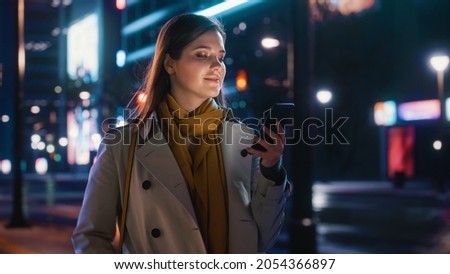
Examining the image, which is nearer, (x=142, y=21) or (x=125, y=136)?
(x=125, y=136)

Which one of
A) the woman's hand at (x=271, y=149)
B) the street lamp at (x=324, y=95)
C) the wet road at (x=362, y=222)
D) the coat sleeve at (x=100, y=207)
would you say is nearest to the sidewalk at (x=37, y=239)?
the wet road at (x=362, y=222)

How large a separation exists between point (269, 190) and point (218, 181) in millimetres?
174

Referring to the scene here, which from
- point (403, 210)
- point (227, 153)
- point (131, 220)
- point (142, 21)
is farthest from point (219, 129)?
point (142, 21)

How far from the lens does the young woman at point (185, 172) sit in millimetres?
2078

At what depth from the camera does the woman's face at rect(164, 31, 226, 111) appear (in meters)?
2.16

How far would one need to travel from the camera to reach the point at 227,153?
2191 mm

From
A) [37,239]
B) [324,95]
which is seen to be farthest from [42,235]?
[324,95]

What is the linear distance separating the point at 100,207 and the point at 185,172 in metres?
0.30

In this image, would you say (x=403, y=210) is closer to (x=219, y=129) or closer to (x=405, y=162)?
(x=405, y=162)

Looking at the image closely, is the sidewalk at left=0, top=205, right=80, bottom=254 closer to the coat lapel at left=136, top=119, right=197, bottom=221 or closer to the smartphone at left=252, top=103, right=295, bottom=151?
the coat lapel at left=136, top=119, right=197, bottom=221

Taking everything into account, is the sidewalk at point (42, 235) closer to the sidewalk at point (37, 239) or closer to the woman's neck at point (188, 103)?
the sidewalk at point (37, 239)

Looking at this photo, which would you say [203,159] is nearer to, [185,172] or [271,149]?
[185,172]

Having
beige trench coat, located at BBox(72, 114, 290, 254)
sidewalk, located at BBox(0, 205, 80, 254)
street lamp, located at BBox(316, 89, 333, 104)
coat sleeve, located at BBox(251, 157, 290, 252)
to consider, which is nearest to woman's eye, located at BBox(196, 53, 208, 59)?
beige trench coat, located at BBox(72, 114, 290, 254)

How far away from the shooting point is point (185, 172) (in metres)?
2.11
